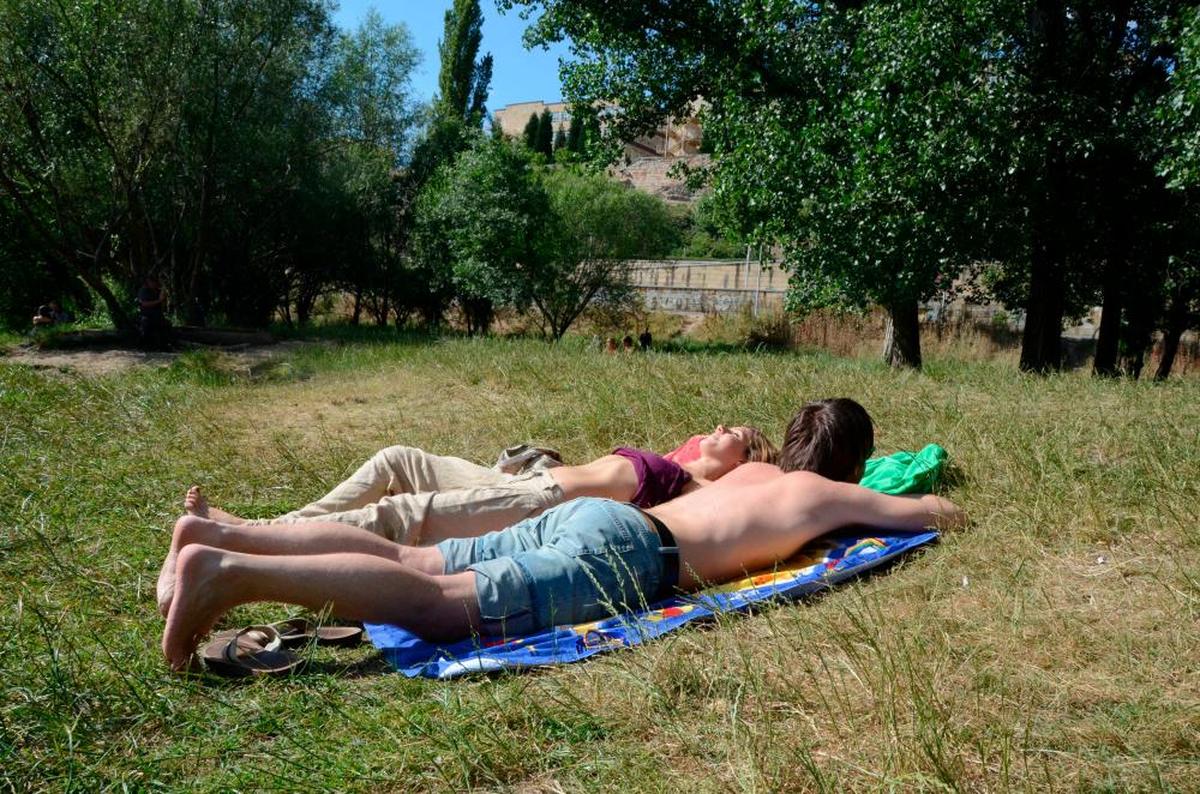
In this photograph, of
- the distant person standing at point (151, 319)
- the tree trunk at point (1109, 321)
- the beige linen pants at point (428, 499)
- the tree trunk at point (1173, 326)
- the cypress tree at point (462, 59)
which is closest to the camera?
the beige linen pants at point (428, 499)

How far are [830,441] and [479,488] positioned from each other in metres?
1.60

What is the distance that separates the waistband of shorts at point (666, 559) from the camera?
3.26m

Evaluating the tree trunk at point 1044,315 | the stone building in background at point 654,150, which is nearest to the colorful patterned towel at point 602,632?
the tree trunk at point 1044,315

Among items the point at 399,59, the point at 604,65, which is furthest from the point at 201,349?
the point at 399,59

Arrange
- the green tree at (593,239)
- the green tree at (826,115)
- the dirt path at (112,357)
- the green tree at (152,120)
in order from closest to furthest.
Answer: the green tree at (826,115), the dirt path at (112,357), the green tree at (152,120), the green tree at (593,239)

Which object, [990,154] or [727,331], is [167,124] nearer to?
[990,154]

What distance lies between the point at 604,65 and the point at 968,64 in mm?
5413

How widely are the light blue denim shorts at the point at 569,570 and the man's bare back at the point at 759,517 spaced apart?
25 centimetres

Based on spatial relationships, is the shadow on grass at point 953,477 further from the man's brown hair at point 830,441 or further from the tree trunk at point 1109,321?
the tree trunk at point 1109,321

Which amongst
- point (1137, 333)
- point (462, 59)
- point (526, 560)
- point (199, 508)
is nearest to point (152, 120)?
point (199, 508)

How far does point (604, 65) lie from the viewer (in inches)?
515

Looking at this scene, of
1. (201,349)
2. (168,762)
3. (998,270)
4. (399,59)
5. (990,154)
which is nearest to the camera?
(168,762)

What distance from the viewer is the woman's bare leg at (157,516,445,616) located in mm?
2957

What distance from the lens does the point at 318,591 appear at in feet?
9.18
